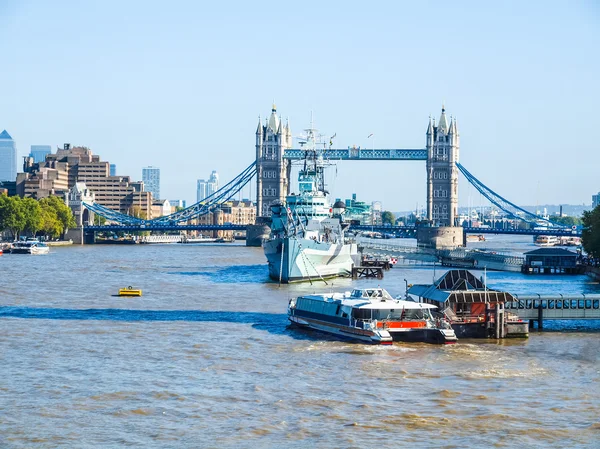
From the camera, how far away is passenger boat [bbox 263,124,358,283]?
7956 cm

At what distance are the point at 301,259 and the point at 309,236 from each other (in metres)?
4.89

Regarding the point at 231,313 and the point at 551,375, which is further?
the point at 231,313

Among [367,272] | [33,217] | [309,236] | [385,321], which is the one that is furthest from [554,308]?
[33,217]

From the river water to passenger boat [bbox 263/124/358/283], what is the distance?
69.9 ft

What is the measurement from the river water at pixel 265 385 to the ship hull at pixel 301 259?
20725mm

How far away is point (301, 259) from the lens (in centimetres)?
A: 7994

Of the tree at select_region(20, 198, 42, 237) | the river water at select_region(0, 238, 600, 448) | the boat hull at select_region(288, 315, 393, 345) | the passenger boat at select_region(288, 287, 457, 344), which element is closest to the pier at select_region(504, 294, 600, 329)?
the river water at select_region(0, 238, 600, 448)

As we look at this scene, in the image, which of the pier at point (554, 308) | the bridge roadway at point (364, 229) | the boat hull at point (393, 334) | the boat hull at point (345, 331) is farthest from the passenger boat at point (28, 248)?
the pier at point (554, 308)

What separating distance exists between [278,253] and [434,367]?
137 ft

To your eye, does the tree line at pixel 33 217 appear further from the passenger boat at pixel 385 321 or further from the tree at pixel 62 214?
the passenger boat at pixel 385 321

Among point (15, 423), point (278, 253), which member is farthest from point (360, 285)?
point (15, 423)

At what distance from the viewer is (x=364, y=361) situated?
40469 millimetres

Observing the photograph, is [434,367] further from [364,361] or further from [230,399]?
[230,399]

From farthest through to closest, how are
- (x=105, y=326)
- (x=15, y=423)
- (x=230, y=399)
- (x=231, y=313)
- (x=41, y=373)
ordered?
(x=231, y=313) < (x=105, y=326) < (x=41, y=373) < (x=230, y=399) < (x=15, y=423)
